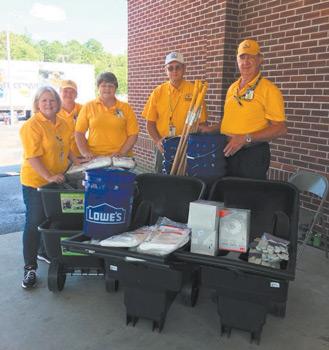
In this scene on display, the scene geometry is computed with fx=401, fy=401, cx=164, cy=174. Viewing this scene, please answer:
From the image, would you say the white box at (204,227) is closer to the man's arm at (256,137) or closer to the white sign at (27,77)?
the man's arm at (256,137)

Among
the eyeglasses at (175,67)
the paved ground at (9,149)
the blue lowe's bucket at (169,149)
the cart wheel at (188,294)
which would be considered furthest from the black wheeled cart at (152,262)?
the paved ground at (9,149)

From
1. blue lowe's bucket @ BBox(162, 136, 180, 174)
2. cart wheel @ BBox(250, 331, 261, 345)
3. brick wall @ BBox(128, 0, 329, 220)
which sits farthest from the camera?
brick wall @ BBox(128, 0, 329, 220)

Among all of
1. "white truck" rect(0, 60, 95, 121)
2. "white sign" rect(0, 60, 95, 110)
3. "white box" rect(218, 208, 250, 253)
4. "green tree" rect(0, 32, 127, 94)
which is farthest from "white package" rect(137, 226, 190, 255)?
"green tree" rect(0, 32, 127, 94)

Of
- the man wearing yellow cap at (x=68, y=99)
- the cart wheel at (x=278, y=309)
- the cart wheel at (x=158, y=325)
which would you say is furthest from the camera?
the man wearing yellow cap at (x=68, y=99)

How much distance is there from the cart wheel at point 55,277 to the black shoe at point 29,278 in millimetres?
191

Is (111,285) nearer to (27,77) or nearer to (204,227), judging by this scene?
(204,227)

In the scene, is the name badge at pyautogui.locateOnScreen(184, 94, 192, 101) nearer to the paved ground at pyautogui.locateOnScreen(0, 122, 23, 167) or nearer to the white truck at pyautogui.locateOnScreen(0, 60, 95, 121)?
the paved ground at pyautogui.locateOnScreen(0, 122, 23, 167)

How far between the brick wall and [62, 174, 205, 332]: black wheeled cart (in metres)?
1.80

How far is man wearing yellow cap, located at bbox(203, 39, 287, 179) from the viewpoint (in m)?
2.96

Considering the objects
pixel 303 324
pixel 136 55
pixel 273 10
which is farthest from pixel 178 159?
pixel 136 55

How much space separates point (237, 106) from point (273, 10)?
1947 mm

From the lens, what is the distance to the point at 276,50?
439 cm

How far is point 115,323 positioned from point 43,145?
1.39 meters

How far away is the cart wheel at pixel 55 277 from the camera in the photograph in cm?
288
